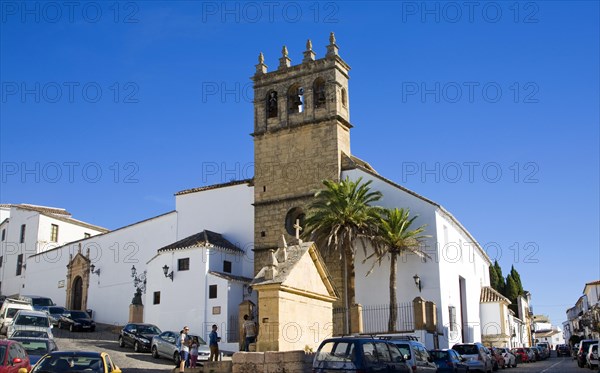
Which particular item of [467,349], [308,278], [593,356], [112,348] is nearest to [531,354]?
[593,356]

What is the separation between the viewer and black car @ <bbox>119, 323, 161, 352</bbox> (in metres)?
28.0

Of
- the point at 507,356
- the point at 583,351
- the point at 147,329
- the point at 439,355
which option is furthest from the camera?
the point at 507,356

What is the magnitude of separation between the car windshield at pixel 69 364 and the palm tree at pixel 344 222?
19.0 m

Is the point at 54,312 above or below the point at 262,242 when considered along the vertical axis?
below

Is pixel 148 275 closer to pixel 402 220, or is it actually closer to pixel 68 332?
pixel 68 332

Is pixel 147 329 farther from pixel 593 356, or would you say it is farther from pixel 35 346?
pixel 593 356

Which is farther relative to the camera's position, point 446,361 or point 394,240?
point 394,240

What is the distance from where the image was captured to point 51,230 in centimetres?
4991

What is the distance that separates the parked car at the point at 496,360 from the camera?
97.6ft

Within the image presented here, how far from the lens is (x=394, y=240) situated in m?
31.2

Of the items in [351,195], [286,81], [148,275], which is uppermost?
[286,81]

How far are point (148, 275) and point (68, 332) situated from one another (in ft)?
16.6

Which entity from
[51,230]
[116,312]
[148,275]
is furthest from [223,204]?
[51,230]

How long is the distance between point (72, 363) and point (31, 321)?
12741 millimetres
